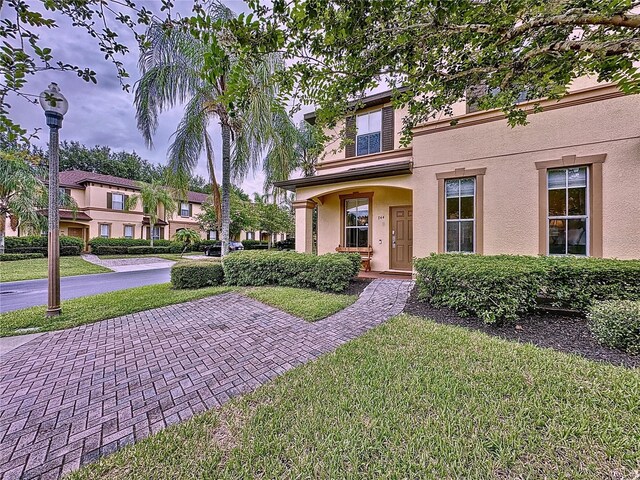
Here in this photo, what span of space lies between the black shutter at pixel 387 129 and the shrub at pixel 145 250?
2275 centimetres

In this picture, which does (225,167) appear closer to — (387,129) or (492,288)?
(387,129)

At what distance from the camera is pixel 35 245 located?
1831cm

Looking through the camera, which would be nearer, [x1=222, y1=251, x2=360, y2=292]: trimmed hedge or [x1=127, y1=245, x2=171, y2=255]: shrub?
[x1=222, y1=251, x2=360, y2=292]: trimmed hedge

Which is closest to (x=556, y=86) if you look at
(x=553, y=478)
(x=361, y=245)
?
(x=553, y=478)

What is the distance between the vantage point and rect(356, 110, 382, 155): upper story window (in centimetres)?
1030

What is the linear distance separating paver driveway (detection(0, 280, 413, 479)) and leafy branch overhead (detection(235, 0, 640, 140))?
146 inches

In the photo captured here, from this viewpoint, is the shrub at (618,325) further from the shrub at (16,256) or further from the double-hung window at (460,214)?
the shrub at (16,256)

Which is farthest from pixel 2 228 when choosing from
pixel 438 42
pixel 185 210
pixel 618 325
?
pixel 618 325

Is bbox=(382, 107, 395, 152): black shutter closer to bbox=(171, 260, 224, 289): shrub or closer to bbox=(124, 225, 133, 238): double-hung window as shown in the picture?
bbox=(171, 260, 224, 289): shrub

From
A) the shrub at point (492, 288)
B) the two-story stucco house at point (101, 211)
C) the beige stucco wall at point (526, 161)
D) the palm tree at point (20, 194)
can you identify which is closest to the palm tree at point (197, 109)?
the beige stucco wall at point (526, 161)

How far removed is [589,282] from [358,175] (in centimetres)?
625

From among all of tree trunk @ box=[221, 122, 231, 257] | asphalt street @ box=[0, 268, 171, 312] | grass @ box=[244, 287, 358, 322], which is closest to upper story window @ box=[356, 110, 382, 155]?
tree trunk @ box=[221, 122, 231, 257]

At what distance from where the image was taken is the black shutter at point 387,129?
32.8 ft

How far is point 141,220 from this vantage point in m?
27.5
